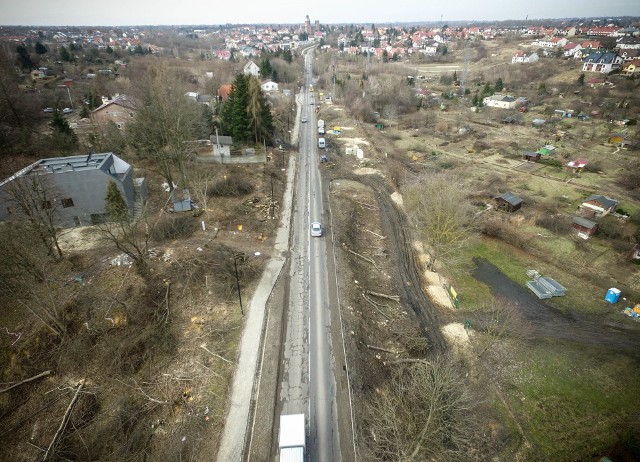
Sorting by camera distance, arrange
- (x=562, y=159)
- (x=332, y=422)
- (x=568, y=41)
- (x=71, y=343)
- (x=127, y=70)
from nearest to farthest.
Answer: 1. (x=332, y=422)
2. (x=71, y=343)
3. (x=562, y=159)
4. (x=127, y=70)
5. (x=568, y=41)

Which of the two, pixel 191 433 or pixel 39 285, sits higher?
pixel 39 285

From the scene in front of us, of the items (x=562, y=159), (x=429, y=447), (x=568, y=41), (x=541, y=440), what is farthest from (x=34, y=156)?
(x=568, y=41)

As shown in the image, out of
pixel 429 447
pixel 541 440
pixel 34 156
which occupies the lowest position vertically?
pixel 541 440

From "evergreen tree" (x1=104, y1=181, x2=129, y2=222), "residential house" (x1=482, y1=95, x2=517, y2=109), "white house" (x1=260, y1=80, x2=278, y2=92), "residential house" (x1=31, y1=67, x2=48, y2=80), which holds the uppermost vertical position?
"residential house" (x1=31, y1=67, x2=48, y2=80)

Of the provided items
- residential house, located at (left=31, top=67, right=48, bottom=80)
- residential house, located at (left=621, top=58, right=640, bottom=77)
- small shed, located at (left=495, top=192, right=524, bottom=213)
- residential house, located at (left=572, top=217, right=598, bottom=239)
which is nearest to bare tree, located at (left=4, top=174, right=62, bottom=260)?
small shed, located at (left=495, top=192, right=524, bottom=213)

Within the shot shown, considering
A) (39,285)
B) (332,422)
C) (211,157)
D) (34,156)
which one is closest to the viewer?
(332,422)

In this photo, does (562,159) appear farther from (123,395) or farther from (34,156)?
(34,156)

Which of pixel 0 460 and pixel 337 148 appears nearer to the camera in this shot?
pixel 0 460

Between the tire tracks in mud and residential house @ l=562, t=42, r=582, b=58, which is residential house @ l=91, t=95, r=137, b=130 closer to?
the tire tracks in mud
